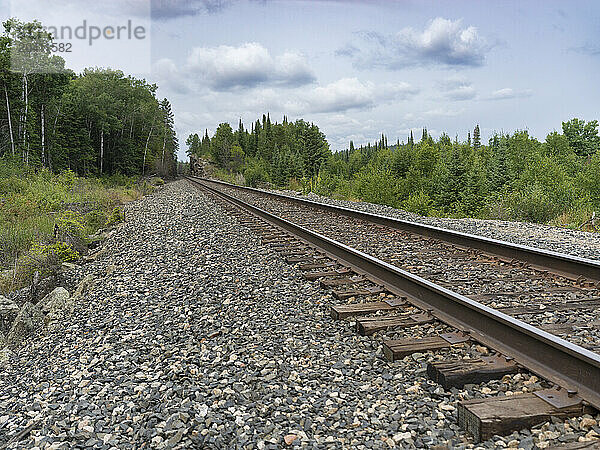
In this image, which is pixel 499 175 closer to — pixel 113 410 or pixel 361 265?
pixel 361 265

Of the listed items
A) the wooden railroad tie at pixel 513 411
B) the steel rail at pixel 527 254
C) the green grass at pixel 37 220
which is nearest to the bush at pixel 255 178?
the green grass at pixel 37 220

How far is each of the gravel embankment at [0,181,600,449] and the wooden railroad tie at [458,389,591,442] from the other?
0.17 feet

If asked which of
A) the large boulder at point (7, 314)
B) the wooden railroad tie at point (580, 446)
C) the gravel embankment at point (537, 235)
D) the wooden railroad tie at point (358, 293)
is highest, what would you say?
the gravel embankment at point (537, 235)

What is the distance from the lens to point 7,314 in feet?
18.4

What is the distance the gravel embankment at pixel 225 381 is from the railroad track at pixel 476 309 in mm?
97

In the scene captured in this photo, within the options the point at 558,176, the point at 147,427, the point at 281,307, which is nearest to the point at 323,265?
the point at 281,307

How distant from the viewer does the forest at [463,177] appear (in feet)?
47.6

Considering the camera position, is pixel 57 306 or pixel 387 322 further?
pixel 57 306

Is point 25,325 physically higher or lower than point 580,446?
lower

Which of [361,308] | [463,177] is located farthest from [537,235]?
[463,177]

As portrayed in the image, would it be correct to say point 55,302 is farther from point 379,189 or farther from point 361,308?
point 379,189

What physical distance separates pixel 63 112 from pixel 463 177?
34343 mm

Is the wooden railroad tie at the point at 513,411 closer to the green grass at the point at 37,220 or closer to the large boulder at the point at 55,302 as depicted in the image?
the large boulder at the point at 55,302

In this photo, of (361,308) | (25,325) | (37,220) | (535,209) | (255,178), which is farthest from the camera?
(255,178)
